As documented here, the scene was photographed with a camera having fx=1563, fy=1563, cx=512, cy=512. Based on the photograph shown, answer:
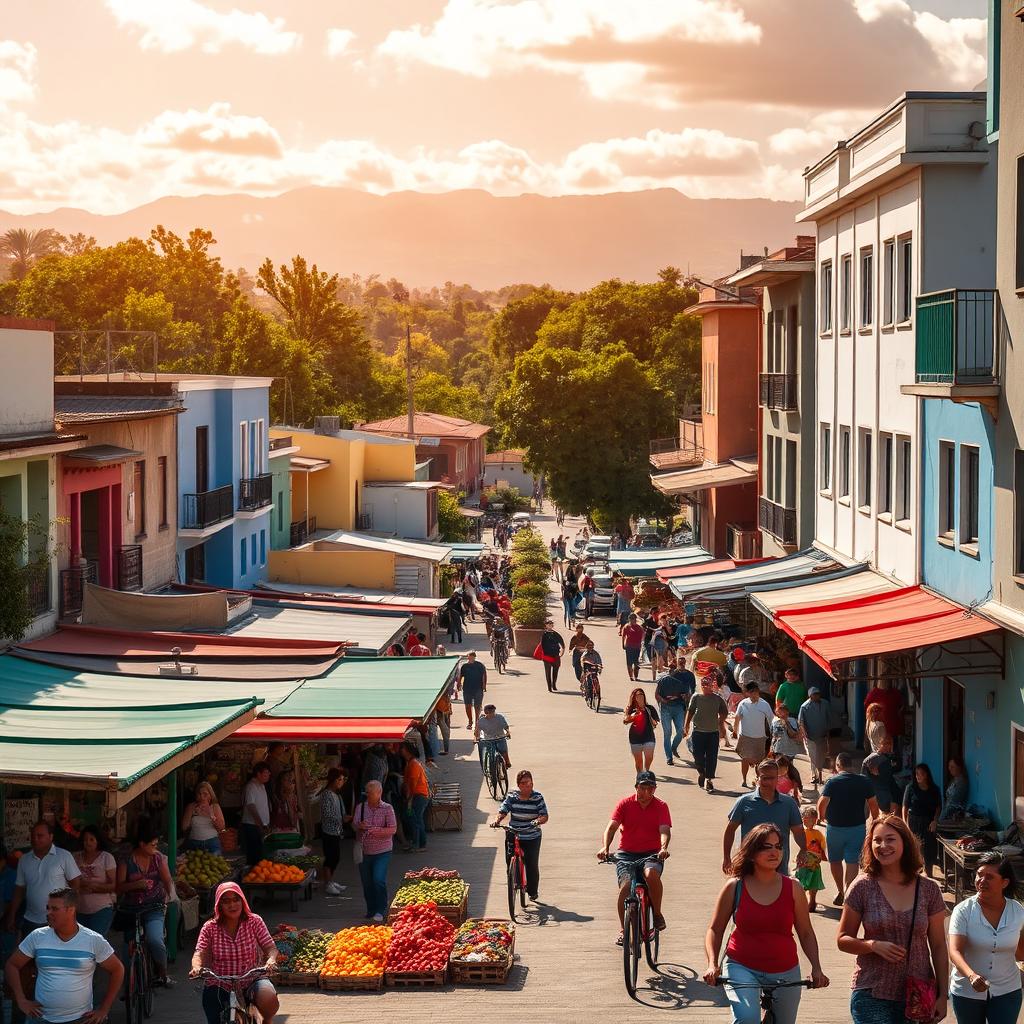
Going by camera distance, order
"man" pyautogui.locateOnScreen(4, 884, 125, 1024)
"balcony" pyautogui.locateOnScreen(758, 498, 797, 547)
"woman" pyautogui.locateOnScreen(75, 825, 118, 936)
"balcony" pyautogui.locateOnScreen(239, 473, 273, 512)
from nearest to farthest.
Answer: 1. "man" pyautogui.locateOnScreen(4, 884, 125, 1024)
2. "woman" pyautogui.locateOnScreen(75, 825, 118, 936)
3. "balcony" pyautogui.locateOnScreen(758, 498, 797, 547)
4. "balcony" pyautogui.locateOnScreen(239, 473, 273, 512)

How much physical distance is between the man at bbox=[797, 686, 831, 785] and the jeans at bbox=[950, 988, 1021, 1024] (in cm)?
1181

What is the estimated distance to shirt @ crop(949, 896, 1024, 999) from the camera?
894cm

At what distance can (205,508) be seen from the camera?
3222 cm

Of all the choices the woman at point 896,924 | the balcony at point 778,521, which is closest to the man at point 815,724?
the balcony at point 778,521

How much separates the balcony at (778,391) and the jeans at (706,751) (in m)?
14.0

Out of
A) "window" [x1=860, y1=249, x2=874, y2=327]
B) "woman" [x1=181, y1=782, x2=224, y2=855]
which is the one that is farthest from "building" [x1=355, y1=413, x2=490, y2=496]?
"woman" [x1=181, y1=782, x2=224, y2=855]

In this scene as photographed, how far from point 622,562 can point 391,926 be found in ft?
91.1

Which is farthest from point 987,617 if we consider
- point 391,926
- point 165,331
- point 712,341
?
point 165,331

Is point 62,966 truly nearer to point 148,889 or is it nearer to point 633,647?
point 148,889

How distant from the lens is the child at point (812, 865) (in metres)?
14.8

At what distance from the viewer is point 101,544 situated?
25.0 meters

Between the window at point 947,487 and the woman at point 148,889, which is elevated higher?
the window at point 947,487

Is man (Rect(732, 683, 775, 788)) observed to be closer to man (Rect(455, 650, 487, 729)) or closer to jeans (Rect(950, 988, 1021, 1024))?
man (Rect(455, 650, 487, 729))

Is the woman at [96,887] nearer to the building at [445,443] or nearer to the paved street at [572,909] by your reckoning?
the paved street at [572,909]
